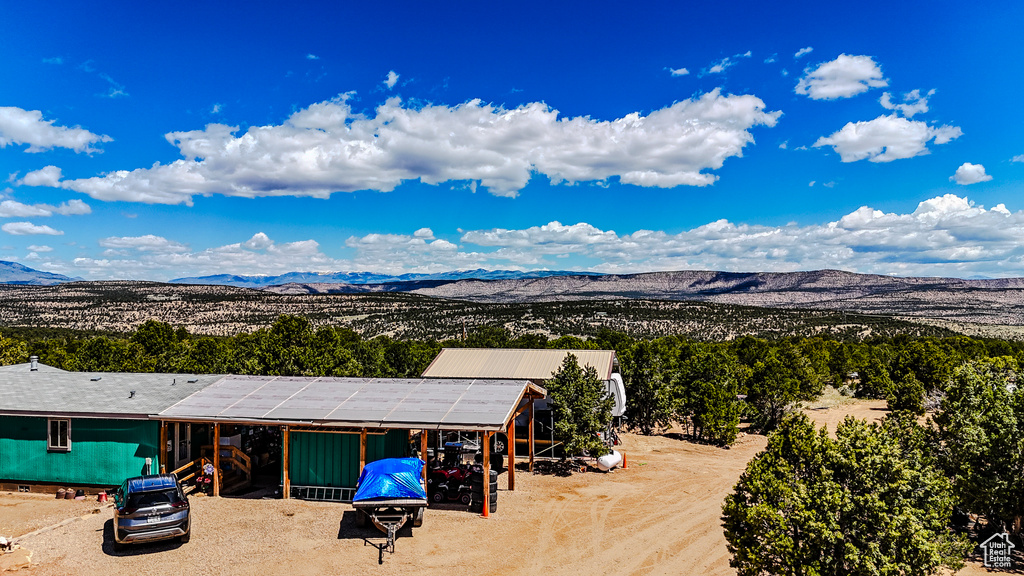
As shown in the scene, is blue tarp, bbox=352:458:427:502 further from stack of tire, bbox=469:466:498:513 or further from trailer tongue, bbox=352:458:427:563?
stack of tire, bbox=469:466:498:513

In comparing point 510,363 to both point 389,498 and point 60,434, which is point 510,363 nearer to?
point 389,498

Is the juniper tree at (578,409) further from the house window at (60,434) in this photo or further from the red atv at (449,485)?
the house window at (60,434)

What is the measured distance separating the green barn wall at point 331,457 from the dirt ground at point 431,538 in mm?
822

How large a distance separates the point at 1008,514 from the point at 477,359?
2282 cm

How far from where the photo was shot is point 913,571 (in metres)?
9.88

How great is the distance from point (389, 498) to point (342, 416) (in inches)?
160

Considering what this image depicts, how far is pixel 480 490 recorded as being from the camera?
18469mm

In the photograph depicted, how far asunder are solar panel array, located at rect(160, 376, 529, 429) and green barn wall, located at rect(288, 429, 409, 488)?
1.03m

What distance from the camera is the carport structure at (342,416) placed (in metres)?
17.8

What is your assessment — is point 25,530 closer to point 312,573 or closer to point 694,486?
point 312,573

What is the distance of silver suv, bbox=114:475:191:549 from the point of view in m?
14.1

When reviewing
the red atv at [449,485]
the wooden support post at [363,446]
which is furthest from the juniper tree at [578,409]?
the wooden support post at [363,446]

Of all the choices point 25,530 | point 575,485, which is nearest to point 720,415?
point 575,485

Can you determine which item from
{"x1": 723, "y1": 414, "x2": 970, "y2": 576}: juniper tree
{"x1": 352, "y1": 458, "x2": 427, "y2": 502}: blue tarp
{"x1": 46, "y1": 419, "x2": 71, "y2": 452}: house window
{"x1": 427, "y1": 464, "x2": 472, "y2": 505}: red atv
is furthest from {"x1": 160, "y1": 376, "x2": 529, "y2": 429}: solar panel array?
{"x1": 723, "y1": 414, "x2": 970, "y2": 576}: juniper tree
